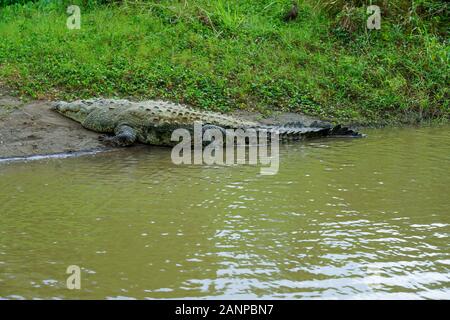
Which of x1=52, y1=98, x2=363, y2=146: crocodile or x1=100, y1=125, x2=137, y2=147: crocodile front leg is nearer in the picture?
x1=100, y1=125, x2=137, y2=147: crocodile front leg

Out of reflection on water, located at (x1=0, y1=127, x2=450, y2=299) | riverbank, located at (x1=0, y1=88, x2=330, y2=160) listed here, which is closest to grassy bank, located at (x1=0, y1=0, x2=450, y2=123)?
riverbank, located at (x1=0, y1=88, x2=330, y2=160)

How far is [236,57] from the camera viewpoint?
11328 mm

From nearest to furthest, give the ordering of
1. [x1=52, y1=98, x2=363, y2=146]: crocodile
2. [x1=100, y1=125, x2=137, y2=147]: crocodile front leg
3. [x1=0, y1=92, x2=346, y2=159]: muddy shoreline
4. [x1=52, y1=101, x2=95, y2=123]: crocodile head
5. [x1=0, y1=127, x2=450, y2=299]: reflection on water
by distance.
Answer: [x1=0, y1=127, x2=450, y2=299]: reflection on water < [x1=0, y1=92, x2=346, y2=159]: muddy shoreline < [x1=100, y1=125, x2=137, y2=147]: crocodile front leg < [x1=52, y1=98, x2=363, y2=146]: crocodile < [x1=52, y1=101, x2=95, y2=123]: crocodile head

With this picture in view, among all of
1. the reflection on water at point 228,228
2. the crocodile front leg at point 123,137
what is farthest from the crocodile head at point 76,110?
the reflection on water at point 228,228

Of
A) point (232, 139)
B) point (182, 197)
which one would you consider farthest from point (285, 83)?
point (182, 197)

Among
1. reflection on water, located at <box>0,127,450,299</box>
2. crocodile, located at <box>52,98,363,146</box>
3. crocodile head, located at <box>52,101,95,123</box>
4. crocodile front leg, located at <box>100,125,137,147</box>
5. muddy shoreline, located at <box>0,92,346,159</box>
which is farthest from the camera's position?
crocodile head, located at <box>52,101,95,123</box>

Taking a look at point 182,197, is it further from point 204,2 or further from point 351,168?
point 204,2

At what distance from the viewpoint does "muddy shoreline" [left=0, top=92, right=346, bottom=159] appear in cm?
816

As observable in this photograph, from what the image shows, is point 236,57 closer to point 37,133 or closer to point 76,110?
point 76,110

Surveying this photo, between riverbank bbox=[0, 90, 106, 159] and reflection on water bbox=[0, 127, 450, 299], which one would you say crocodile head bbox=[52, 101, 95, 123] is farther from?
reflection on water bbox=[0, 127, 450, 299]

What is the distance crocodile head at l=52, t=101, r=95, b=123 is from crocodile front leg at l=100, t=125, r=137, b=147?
47 cm

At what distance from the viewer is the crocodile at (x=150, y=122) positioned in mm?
8805

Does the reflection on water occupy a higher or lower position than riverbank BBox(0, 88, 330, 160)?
lower
